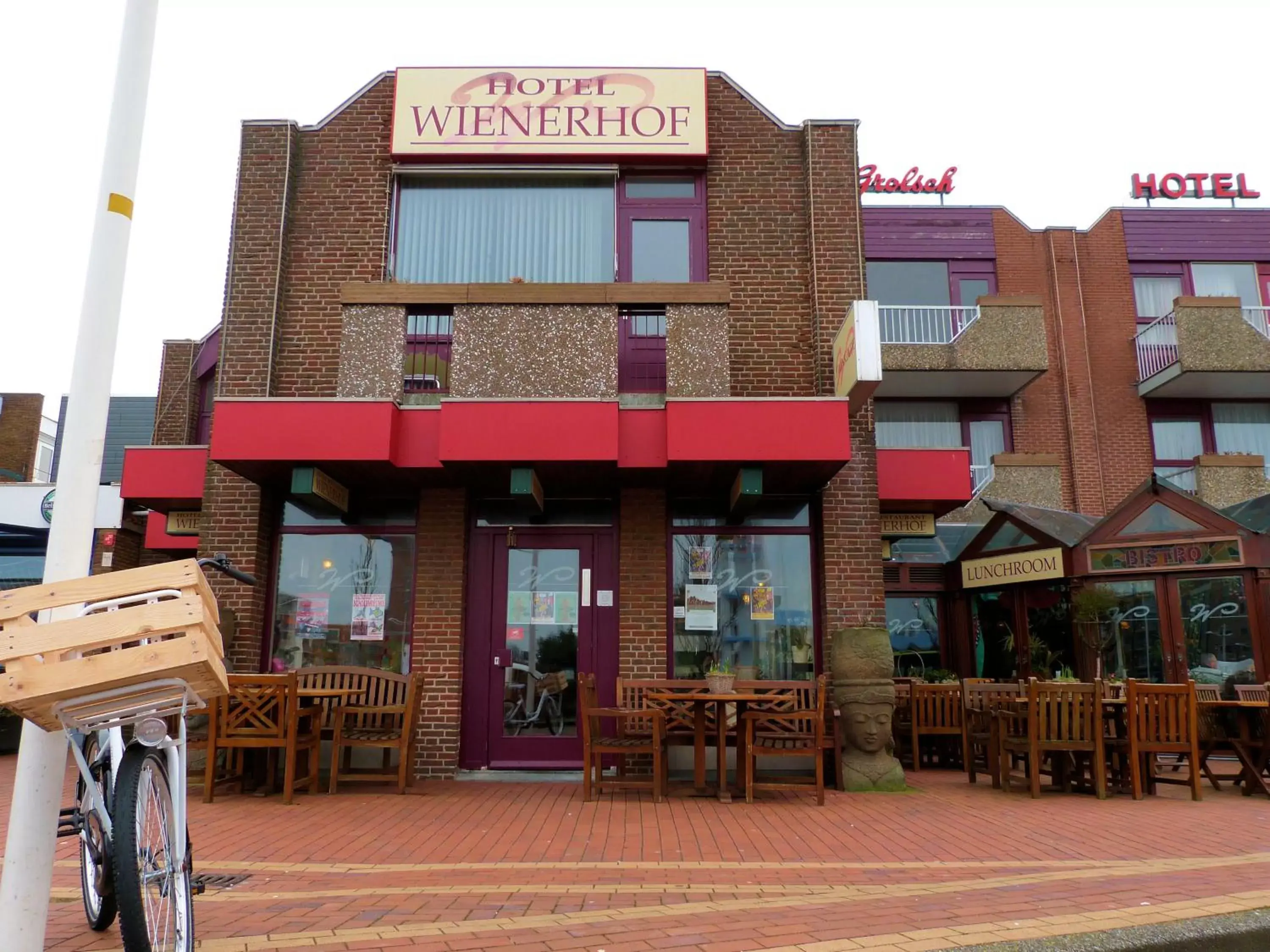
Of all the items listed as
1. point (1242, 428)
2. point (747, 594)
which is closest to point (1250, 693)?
point (747, 594)

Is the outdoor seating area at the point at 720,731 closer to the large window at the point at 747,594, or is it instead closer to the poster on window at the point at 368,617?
the large window at the point at 747,594

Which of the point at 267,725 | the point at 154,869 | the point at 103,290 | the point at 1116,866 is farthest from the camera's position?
the point at 267,725

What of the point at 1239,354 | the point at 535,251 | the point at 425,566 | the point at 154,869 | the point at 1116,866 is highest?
the point at 1239,354

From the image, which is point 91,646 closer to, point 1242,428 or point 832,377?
point 832,377

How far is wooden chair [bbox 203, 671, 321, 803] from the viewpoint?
7320 mm

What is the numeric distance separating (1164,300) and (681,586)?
1506 centimetres

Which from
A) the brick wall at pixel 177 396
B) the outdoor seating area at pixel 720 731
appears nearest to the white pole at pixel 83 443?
the outdoor seating area at pixel 720 731

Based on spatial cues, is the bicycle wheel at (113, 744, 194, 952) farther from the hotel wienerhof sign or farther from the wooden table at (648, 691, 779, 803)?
the hotel wienerhof sign

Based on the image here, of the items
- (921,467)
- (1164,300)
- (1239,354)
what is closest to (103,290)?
(921,467)

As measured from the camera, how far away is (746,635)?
356 inches

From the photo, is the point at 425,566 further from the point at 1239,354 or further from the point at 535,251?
the point at 1239,354

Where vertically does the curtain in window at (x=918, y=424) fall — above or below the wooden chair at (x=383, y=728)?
above

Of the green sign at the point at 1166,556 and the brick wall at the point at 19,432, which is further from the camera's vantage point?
the brick wall at the point at 19,432

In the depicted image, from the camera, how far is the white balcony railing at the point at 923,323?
57.2 feet
